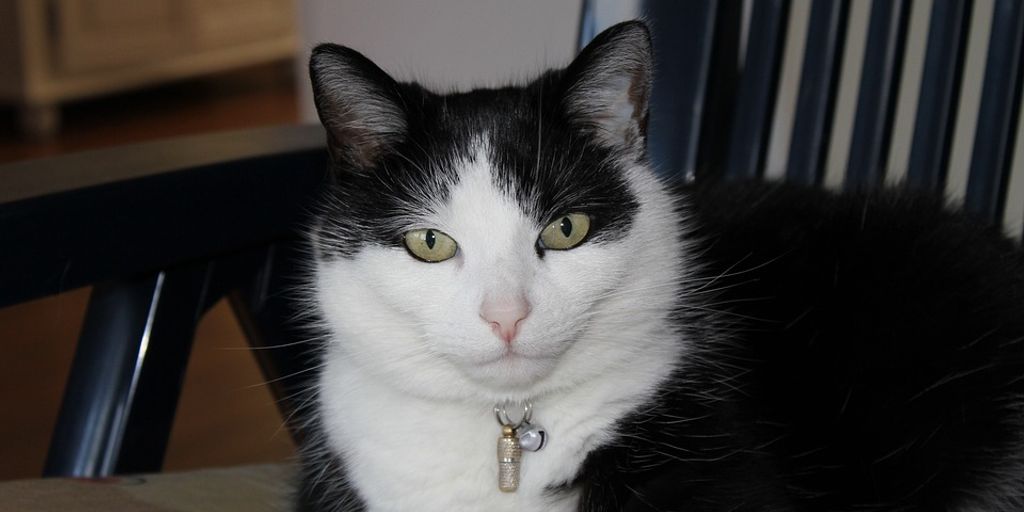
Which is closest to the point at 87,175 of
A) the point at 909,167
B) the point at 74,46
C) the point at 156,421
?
the point at 156,421

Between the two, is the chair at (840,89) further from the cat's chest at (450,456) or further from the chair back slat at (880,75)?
the cat's chest at (450,456)

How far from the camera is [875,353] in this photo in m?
0.93

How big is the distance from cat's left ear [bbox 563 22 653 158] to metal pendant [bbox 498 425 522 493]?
241 millimetres

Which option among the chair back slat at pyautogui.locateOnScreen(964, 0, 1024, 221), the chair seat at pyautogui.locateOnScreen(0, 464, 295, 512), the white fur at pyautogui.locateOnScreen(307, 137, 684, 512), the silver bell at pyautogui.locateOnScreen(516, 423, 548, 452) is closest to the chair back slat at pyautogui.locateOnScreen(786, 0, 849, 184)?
the chair back slat at pyautogui.locateOnScreen(964, 0, 1024, 221)

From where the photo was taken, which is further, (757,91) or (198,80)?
(198,80)

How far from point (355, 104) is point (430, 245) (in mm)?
124

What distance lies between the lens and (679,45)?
120cm

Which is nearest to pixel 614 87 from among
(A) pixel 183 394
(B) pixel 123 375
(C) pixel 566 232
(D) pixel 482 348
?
(C) pixel 566 232

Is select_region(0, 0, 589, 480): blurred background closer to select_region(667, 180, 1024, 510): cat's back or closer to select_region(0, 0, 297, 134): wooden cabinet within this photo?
→ select_region(0, 0, 297, 134): wooden cabinet

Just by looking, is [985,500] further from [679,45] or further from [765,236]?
[679,45]

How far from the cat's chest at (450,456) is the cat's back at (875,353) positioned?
4.8 inches

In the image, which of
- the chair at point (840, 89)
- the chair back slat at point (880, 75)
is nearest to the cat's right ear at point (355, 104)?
the chair at point (840, 89)

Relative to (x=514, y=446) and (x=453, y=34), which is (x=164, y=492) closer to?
(x=514, y=446)

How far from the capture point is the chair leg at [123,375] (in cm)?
98
